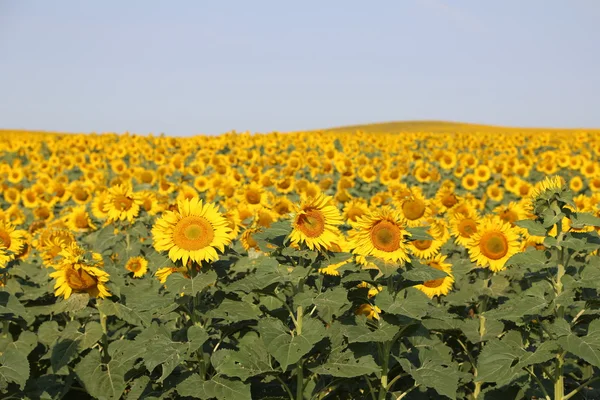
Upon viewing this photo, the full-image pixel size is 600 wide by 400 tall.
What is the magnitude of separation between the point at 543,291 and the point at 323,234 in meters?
1.81

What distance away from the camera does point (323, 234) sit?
489 centimetres

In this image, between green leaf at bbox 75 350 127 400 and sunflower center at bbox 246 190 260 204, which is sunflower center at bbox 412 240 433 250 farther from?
sunflower center at bbox 246 190 260 204

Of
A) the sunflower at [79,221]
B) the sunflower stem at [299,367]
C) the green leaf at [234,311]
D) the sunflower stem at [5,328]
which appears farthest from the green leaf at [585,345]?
the sunflower at [79,221]

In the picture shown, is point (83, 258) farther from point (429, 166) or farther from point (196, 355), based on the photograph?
point (429, 166)

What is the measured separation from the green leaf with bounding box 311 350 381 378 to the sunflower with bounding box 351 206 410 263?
795 mm

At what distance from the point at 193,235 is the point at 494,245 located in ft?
10.5

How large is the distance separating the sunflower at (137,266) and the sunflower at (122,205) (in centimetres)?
93

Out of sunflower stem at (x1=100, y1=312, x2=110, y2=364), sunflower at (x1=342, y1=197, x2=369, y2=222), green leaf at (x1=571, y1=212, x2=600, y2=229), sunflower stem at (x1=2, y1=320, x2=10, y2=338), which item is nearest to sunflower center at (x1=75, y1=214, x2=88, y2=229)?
sunflower stem at (x1=2, y1=320, x2=10, y2=338)

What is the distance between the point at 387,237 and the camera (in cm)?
505

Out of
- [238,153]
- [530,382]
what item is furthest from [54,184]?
[530,382]

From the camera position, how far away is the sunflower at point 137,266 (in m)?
7.27

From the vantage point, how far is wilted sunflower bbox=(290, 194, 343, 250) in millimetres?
4848

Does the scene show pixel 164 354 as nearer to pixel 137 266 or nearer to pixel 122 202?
pixel 137 266

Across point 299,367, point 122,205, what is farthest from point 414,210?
point 299,367
